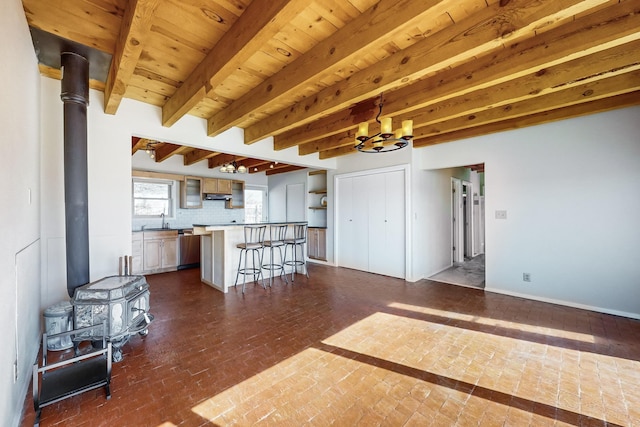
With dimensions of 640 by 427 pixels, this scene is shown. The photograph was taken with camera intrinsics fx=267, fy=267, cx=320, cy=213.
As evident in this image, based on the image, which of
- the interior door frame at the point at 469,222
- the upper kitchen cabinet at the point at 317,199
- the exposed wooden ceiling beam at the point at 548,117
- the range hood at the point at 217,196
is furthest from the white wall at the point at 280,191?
the interior door frame at the point at 469,222

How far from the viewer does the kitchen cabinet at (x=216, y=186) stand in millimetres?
6692

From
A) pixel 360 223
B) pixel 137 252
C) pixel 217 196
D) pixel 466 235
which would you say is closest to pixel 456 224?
pixel 466 235

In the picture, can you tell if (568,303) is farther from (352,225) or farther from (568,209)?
(352,225)

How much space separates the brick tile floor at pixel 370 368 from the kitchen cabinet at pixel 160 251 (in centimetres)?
221

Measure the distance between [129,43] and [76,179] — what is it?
4.51 ft

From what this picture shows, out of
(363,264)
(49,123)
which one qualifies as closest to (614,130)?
(363,264)

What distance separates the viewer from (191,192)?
669 centimetres

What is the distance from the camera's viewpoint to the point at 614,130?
3279 mm

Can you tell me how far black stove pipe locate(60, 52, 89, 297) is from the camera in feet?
7.74

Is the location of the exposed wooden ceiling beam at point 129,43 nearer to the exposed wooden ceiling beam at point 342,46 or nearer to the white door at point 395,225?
the exposed wooden ceiling beam at point 342,46

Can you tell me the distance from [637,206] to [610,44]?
2422 mm

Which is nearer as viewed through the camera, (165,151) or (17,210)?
(17,210)

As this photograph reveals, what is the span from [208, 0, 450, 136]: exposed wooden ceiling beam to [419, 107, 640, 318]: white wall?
3.29m

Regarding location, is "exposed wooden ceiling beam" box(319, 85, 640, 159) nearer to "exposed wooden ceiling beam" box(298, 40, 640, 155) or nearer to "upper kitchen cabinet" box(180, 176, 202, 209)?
"exposed wooden ceiling beam" box(298, 40, 640, 155)
